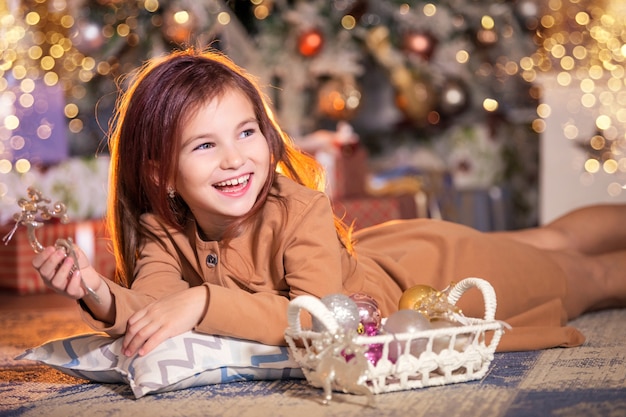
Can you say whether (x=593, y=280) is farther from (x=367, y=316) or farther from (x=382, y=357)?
(x=382, y=357)

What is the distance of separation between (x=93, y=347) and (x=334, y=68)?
7.89 ft

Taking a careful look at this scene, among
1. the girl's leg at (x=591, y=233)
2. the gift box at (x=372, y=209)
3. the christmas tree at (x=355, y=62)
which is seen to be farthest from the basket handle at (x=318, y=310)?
the christmas tree at (x=355, y=62)

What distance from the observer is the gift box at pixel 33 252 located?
306 cm

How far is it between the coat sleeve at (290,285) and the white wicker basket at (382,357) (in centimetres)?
7

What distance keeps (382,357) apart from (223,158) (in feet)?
1.57

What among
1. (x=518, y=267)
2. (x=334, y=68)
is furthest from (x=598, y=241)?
(x=334, y=68)

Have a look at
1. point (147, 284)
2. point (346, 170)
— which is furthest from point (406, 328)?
point (346, 170)

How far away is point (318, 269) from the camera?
157 cm

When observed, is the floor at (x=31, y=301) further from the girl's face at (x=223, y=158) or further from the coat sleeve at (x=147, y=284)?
the girl's face at (x=223, y=158)

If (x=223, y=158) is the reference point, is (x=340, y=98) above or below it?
above

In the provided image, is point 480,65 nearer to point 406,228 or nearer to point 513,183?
point 513,183

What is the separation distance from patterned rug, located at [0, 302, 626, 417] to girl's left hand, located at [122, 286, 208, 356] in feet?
0.28

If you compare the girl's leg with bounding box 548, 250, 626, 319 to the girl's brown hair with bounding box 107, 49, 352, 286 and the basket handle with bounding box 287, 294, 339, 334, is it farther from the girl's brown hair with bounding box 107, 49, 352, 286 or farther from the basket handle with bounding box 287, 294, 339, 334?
Answer: the basket handle with bounding box 287, 294, 339, 334

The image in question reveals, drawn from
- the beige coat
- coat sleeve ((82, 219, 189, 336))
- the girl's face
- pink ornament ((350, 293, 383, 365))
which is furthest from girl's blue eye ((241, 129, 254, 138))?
pink ornament ((350, 293, 383, 365))
